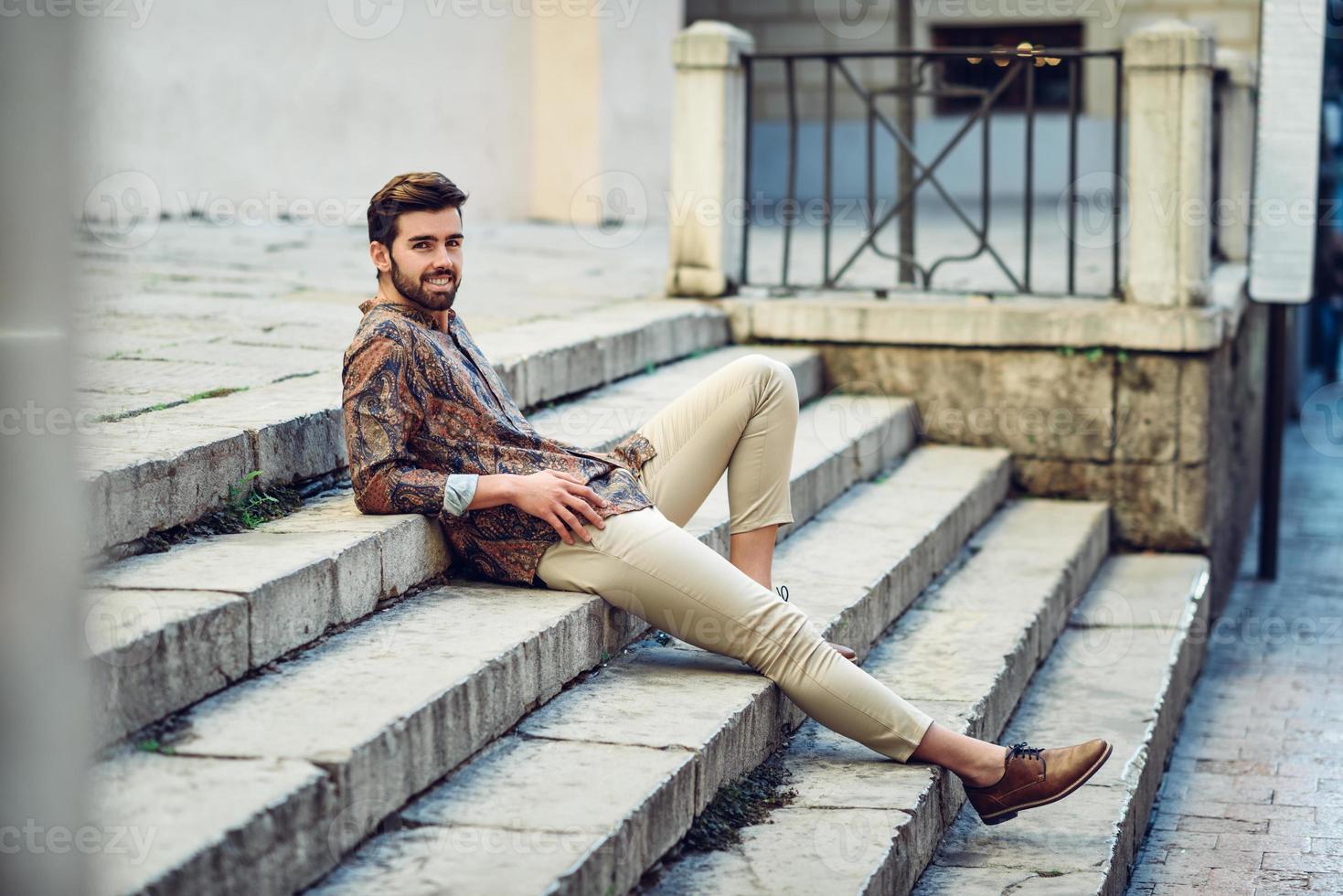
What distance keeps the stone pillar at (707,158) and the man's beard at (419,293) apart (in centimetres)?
341

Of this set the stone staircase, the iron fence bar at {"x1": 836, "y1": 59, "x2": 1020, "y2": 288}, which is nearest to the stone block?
the iron fence bar at {"x1": 836, "y1": 59, "x2": 1020, "y2": 288}

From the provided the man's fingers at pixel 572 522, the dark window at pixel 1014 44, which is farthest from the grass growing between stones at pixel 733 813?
the dark window at pixel 1014 44

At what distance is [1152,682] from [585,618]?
231 cm

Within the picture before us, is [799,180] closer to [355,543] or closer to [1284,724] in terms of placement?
[1284,724]

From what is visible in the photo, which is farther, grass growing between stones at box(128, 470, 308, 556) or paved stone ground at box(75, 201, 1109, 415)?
paved stone ground at box(75, 201, 1109, 415)

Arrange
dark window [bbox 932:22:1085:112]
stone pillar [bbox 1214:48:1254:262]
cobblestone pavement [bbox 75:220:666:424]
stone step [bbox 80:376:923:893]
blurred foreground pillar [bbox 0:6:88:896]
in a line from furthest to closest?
dark window [bbox 932:22:1085:112], stone pillar [bbox 1214:48:1254:262], cobblestone pavement [bbox 75:220:666:424], stone step [bbox 80:376:923:893], blurred foreground pillar [bbox 0:6:88:896]

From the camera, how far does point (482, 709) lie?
3184mm

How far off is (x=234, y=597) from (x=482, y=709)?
0.52 metres

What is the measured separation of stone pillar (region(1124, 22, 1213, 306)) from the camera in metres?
6.38

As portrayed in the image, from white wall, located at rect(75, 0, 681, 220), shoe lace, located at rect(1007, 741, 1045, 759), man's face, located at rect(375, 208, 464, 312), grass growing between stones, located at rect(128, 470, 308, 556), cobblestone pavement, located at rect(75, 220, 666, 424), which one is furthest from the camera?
white wall, located at rect(75, 0, 681, 220)

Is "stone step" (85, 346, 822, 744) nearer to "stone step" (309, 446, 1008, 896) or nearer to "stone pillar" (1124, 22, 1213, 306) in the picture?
"stone step" (309, 446, 1008, 896)

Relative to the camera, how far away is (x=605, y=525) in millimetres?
3607

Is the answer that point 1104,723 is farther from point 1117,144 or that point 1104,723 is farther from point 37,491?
point 37,491

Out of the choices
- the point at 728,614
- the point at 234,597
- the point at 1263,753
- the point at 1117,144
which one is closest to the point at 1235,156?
the point at 1117,144
